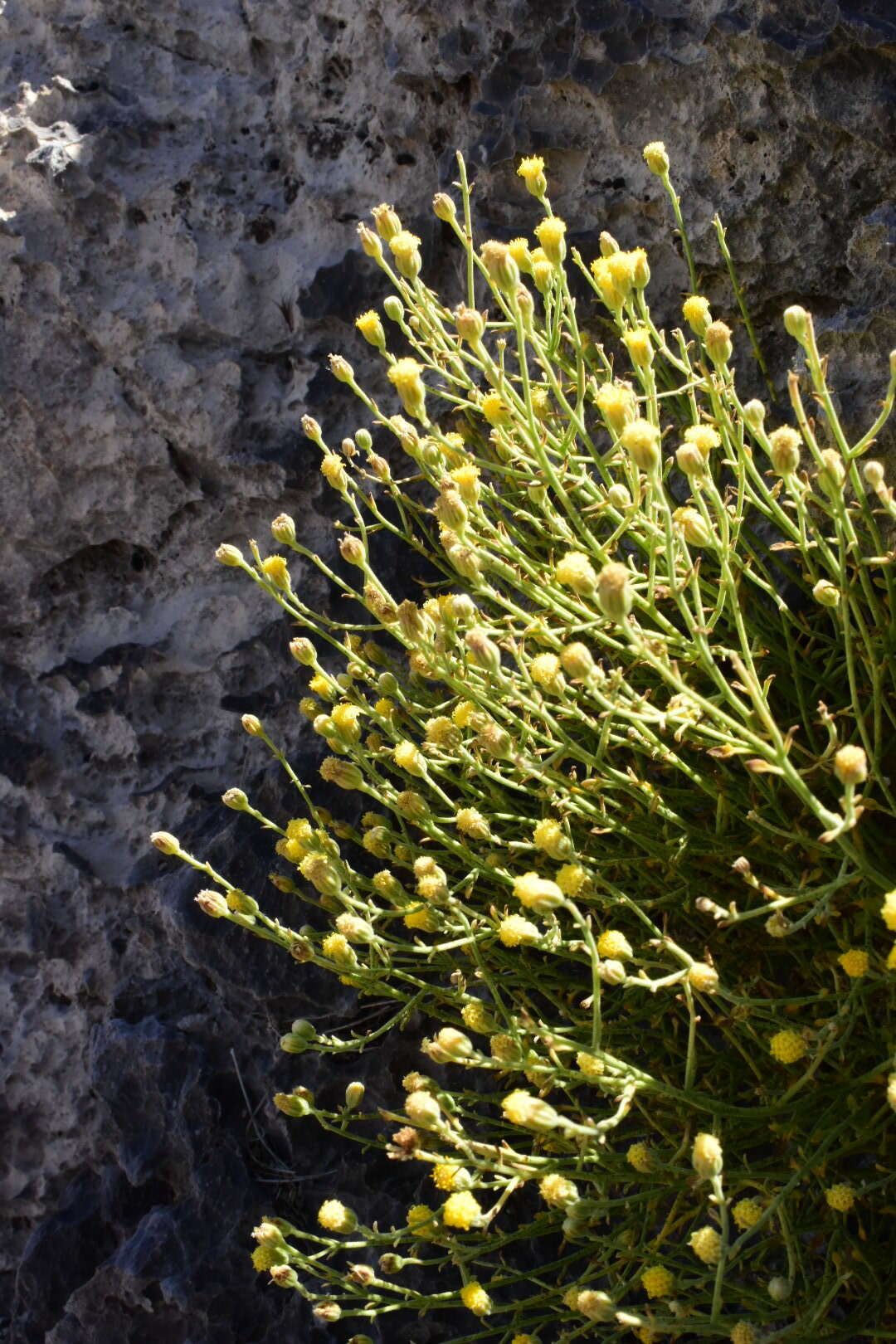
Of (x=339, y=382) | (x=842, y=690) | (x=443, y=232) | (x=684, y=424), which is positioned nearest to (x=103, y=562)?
(x=339, y=382)

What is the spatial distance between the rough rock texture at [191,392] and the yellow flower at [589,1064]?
24.9 inches

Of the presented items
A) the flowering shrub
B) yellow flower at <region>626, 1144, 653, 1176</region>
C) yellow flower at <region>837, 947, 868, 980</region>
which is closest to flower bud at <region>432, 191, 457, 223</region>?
the flowering shrub

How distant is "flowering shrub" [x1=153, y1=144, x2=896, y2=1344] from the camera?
44.1 inches

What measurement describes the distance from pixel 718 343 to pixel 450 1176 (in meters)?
0.84

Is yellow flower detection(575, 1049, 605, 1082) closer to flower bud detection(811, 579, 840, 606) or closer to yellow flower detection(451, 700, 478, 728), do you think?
yellow flower detection(451, 700, 478, 728)

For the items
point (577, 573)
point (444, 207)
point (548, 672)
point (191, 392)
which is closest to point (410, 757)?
point (548, 672)

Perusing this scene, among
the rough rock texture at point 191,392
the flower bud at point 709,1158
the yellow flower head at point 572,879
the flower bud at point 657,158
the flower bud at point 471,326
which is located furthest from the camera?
the rough rock texture at point 191,392

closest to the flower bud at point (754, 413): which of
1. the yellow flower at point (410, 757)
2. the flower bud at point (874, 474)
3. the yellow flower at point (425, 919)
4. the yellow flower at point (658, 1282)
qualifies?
the flower bud at point (874, 474)

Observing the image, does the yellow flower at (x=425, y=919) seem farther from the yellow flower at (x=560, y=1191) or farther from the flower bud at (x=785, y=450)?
the flower bud at (x=785, y=450)

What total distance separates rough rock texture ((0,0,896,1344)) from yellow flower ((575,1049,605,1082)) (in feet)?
2.07

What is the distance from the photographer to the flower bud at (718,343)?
125cm

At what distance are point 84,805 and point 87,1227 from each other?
0.57 metres

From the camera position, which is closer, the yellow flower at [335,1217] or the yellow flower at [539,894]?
the yellow flower at [539,894]

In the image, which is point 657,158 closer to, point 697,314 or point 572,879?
point 697,314
